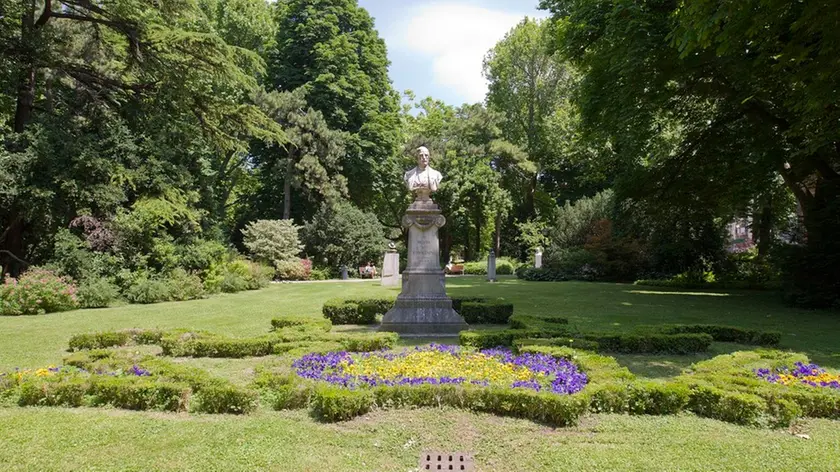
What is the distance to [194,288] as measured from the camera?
1831cm

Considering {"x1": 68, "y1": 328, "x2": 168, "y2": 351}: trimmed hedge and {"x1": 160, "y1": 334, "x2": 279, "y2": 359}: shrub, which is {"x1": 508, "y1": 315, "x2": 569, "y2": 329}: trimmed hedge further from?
{"x1": 68, "y1": 328, "x2": 168, "y2": 351}: trimmed hedge

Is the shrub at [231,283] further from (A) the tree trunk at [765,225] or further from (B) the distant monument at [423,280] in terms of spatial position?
(A) the tree trunk at [765,225]

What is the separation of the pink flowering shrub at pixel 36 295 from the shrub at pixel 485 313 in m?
11.1

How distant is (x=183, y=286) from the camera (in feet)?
59.6

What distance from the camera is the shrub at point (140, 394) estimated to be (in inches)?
213

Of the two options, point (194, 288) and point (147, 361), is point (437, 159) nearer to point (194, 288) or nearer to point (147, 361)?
point (194, 288)

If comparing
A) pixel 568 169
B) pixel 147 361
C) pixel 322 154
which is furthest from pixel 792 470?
pixel 568 169

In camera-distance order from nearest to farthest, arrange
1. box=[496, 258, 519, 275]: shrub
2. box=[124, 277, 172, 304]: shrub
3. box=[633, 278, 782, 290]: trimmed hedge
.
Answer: box=[124, 277, 172, 304]: shrub
box=[633, 278, 782, 290]: trimmed hedge
box=[496, 258, 519, 275]: shrub

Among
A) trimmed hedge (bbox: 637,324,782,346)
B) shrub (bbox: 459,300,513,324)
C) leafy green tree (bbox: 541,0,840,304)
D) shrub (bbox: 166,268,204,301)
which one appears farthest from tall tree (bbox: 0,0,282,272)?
trimmed hedge (bbox: 637,324,782,346)

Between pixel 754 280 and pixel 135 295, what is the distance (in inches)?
944

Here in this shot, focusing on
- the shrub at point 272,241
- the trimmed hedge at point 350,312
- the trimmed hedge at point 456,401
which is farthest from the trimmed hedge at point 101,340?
the shrub at point 272,241

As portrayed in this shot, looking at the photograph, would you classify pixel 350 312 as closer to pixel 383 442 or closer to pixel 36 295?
pixel 383 442

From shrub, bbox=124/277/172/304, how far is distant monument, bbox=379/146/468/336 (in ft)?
33.7

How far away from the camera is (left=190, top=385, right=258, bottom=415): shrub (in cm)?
526
